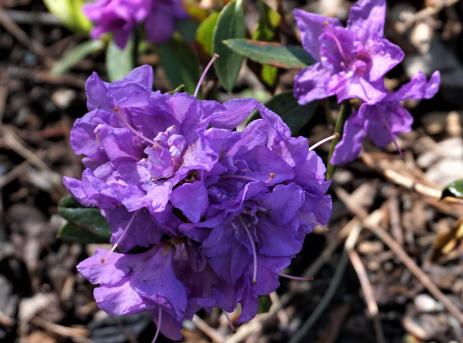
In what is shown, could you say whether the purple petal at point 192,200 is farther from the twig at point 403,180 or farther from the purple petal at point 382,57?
the twig at point 403,180

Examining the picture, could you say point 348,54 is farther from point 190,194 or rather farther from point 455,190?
point 190,194

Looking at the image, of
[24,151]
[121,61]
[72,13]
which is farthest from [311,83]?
[24,151]

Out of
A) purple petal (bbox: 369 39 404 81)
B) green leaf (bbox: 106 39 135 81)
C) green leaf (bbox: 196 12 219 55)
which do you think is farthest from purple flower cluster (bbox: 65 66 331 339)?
green leaf (bbox: 106 39 135 81)

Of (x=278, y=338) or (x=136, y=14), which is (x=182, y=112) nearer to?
(x=136, y=14)

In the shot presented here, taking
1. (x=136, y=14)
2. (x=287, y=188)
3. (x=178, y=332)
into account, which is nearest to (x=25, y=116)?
(x=136, y=14)

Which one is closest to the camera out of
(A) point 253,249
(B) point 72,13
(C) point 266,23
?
(A) point 253,249

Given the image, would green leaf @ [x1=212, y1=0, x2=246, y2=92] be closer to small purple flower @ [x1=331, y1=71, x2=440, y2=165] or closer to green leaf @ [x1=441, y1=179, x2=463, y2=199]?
small purple flower @ [x1=331, y1=71, x2=440, y2=165]

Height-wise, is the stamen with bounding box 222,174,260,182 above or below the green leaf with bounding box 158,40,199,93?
above
